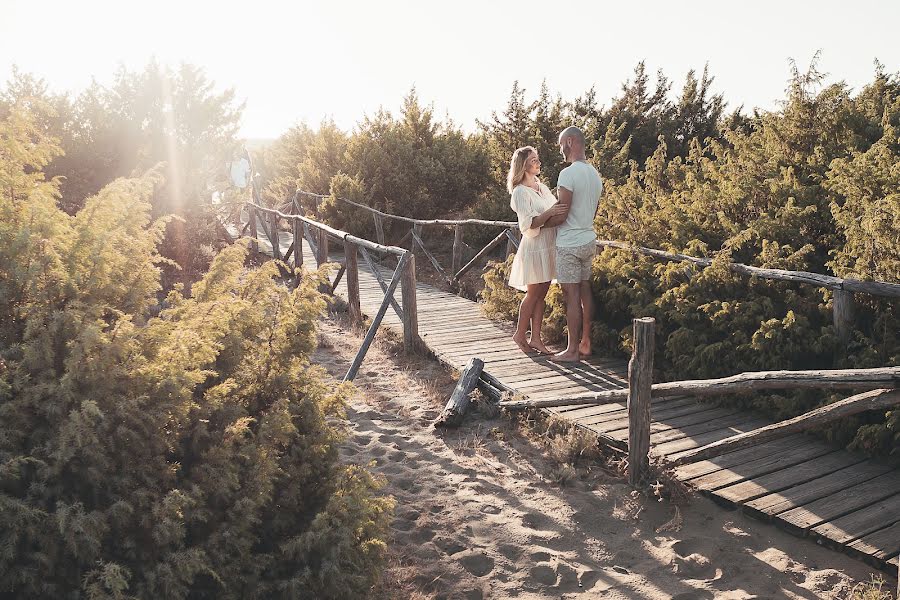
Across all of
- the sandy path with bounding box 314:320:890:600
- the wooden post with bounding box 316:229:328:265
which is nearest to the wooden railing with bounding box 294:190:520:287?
the wooden post with bounding box 316:229:328:265

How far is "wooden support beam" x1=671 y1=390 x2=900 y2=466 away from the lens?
3010 mm

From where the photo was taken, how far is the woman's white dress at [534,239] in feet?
19.9

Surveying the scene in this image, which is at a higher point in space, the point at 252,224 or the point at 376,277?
the point at 252,224

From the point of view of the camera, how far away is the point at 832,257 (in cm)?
573

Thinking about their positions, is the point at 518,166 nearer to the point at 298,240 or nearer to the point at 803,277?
the point at 803,277

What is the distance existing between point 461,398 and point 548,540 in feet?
6.44

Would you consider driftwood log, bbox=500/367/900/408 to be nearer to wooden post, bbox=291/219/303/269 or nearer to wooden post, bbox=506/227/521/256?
wooden post, bbox=506/227/521/256

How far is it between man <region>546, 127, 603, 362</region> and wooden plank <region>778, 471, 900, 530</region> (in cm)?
275

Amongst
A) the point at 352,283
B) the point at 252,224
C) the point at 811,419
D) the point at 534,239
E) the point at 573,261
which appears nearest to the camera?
the point at 811,419

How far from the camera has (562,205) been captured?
19.4ft

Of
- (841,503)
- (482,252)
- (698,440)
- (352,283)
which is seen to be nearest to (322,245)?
(352,283)

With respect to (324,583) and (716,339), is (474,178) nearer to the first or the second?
(716,339)

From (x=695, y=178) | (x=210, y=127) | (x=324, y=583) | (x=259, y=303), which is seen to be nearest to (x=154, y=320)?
(x=259, y=303)

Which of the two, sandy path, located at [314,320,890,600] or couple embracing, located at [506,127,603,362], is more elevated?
couple embracing, located at [506,127,603,362]
